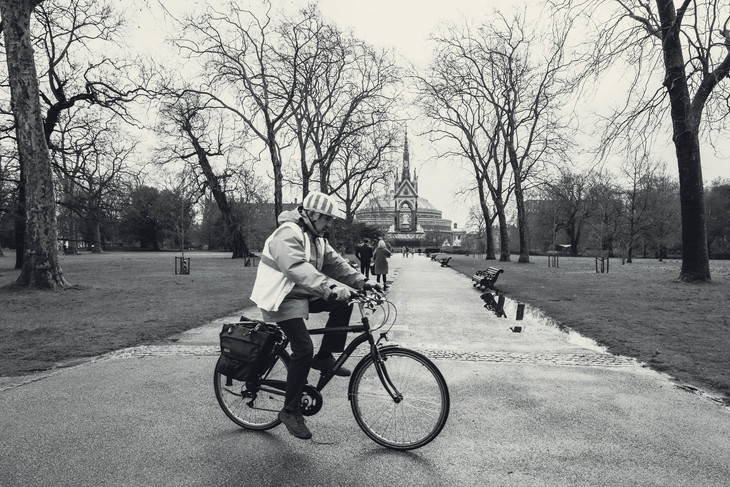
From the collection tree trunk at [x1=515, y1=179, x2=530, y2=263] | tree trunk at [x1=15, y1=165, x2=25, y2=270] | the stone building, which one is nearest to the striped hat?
tree trunk at [x1=15, y1=165, x2=25, y2=270]

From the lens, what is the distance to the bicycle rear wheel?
400 centimetres

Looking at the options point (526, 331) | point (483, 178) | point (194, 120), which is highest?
point (194, 120)

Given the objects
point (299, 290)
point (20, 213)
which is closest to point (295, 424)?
point (299, 290)

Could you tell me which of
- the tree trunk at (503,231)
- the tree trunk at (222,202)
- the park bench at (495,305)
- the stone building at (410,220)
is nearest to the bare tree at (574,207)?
the tree trunk at (503,231)

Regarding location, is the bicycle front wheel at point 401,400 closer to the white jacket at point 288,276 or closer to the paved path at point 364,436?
the paved path at point 364,436

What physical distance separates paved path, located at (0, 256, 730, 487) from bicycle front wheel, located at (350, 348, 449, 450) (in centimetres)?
13

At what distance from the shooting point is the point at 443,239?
465 feet

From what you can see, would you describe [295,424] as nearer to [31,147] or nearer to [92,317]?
[92,317]

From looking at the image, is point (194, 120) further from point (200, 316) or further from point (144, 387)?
point (144, 387)

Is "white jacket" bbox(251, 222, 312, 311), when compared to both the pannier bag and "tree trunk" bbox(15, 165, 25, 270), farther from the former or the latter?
"tree trunk" bbox(15, 165, 25, 270)

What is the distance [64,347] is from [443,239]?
450ft

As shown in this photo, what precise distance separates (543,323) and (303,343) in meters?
7.27

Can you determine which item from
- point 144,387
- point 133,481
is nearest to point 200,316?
point 144,387

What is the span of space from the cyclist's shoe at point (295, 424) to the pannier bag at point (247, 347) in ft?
1.36
